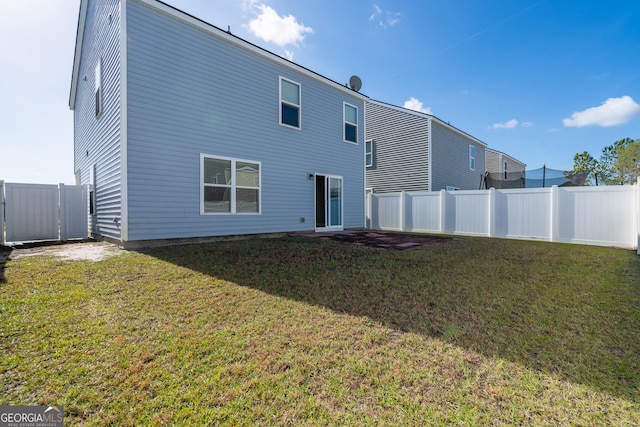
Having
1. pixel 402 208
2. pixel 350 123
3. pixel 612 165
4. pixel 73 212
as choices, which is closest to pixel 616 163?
pixel 612 165

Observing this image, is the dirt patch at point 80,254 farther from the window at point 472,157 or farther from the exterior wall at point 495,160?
the exterior wall at point 495,160

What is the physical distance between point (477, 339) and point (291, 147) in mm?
7193

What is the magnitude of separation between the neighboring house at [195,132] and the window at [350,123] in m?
0.43

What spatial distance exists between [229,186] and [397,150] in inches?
399

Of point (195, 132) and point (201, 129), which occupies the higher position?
point (201, 129)

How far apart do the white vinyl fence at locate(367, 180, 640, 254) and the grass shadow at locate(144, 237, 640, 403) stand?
1701mm

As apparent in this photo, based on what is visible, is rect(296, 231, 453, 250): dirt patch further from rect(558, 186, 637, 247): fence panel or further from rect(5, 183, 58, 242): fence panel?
rect(5, 183, 58, 242): fence panel

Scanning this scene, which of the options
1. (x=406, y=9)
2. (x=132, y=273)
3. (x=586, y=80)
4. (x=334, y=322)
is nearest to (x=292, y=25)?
(x=406, y=9)

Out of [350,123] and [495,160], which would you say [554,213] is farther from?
[495,160]

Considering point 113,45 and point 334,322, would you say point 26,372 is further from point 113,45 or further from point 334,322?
point 113,45

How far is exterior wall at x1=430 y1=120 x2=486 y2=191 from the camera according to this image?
44.8 feet

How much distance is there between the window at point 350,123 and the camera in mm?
10171

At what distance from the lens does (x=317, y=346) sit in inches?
85.4

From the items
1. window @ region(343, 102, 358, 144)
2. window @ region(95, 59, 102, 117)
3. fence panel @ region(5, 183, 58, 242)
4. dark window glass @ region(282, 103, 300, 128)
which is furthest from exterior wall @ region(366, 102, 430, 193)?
fence panel @ region(5, 183, 58, 242)
